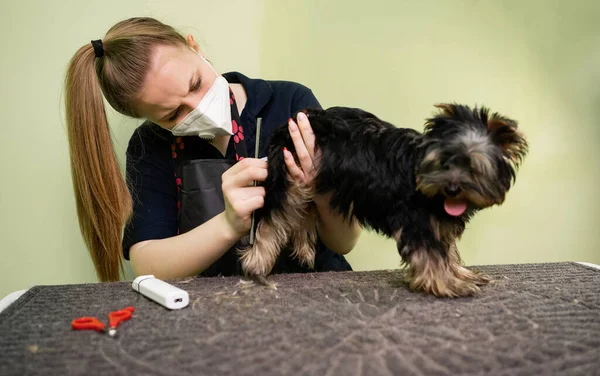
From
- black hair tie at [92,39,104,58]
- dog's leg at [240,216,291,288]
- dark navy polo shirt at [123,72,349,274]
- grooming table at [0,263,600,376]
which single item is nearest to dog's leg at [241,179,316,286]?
dog's leg at [240,216,291,288]

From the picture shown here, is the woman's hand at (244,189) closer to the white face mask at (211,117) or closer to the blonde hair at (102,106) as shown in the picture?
the white face mask at (211,117)

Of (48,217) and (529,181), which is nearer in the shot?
(48,217)

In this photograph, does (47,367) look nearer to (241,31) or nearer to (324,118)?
(324,118)

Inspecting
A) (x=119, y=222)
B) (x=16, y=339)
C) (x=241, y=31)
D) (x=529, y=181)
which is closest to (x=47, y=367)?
(x=16, y=339)

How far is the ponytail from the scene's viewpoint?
3.86 ft

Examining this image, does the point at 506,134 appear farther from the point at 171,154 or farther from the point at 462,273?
the point at 171,154

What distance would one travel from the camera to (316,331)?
2.40 ft

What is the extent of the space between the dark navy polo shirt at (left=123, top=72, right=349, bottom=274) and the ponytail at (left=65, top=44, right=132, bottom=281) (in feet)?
0.26

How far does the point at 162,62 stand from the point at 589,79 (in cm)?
171

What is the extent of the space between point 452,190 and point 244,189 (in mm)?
521

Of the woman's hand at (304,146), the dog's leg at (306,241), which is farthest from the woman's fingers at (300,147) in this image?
A: the dog's leg at (306,241)

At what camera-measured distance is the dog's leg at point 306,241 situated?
128 centimetres

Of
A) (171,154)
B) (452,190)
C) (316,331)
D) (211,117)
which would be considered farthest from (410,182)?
(171,154)

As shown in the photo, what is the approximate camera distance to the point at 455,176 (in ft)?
2.73
